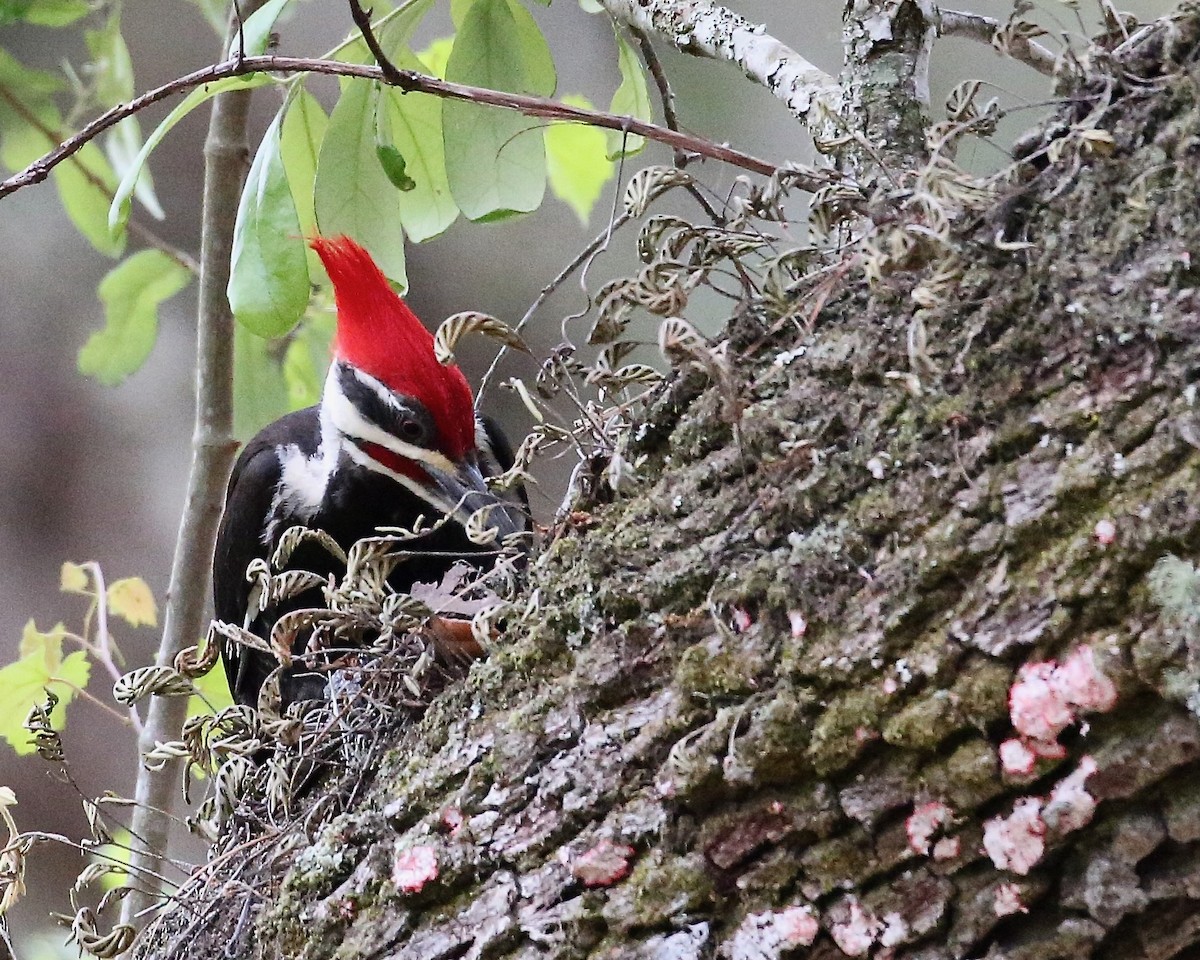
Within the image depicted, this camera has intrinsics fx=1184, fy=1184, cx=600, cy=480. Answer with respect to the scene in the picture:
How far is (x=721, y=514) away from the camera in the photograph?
0.66m

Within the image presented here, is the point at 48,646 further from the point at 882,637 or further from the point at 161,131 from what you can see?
the point at 882,637

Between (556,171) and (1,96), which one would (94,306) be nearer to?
(1,96)

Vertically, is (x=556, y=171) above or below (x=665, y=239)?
above

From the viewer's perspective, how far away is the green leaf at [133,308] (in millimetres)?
1783

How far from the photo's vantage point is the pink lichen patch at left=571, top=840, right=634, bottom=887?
64 cm

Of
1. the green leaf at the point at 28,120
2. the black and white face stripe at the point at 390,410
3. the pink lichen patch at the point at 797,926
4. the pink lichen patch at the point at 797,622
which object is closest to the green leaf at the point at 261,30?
the black and white face stripe at the point at 390,410

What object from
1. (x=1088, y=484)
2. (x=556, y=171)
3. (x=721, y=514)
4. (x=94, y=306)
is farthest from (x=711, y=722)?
(x=94, y=306)

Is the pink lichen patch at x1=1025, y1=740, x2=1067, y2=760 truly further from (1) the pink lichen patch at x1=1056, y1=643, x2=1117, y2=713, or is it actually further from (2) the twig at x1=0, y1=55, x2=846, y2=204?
(2) the twig at x1=0, y1=55, x2=846, y2=204

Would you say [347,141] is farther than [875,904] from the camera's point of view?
Yes

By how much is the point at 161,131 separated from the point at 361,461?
0.57m

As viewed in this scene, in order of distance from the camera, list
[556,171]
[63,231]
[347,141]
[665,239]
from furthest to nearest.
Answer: [63,231], [556,171], [347,141], [665,239]

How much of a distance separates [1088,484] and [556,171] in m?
1.29

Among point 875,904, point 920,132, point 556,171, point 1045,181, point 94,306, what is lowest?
point 875,904

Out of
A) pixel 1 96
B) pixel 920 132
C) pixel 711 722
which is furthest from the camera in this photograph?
pixel 1 96
